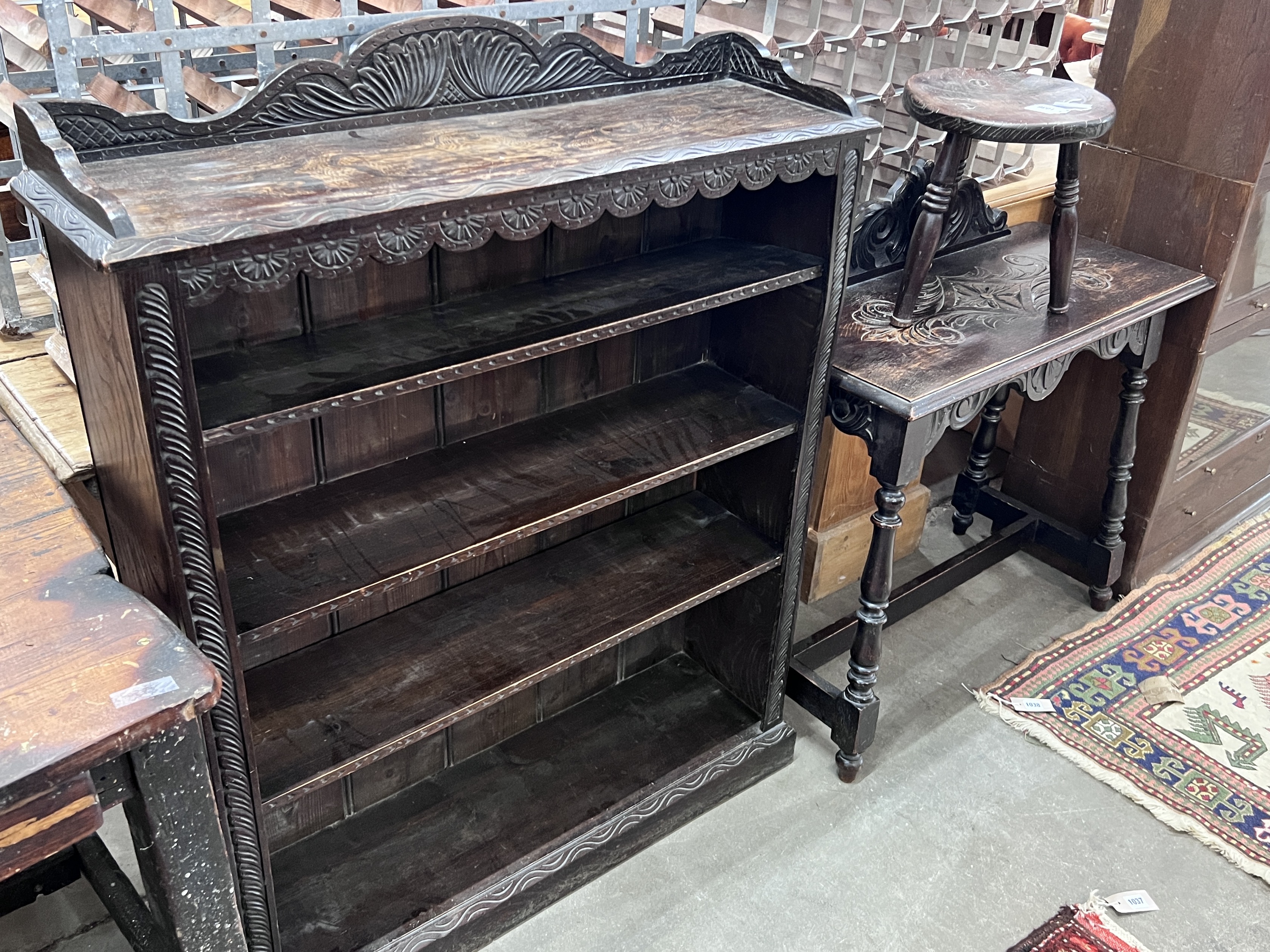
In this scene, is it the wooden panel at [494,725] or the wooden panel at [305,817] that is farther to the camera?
the wooden panel at [494,725]

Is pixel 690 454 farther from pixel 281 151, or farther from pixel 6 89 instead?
pixel 6 89

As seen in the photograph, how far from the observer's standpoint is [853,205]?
6.63 feet

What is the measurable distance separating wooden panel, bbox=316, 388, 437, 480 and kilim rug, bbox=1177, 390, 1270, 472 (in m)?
2.11

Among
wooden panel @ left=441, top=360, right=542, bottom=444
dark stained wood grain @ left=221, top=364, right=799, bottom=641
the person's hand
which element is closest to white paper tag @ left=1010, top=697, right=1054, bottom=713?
dark stained wood grain @ left=221, top=364, right=799, bottom=641

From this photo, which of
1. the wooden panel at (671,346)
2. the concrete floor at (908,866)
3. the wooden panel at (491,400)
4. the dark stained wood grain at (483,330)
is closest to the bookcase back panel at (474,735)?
the concrete floor at (908,866)

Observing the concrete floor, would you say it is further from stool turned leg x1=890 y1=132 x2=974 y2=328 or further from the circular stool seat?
the circular stool seat

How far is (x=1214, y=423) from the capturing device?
3.14 metres

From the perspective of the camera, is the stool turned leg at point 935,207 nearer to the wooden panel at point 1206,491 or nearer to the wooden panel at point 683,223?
the wooden panel at point 683,223

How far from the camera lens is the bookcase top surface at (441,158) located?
1433 millimetres

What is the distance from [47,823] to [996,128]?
1.85m

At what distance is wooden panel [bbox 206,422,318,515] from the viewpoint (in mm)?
1787

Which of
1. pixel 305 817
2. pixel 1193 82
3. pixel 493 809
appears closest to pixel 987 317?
pixel 1193 82

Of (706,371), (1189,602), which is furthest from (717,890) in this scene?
(1189,602)

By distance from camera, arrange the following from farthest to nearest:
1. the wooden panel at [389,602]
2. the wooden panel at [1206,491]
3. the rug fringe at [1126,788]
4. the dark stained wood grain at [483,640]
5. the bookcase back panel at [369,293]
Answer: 1. the wooden panel at [1206,491]
2. the rug fringe at [1126,788]
3. the wooden panel at [389,602]
4. the dark stained wood grain at [483,640]
5. the bookcase back panel at [369,293]
